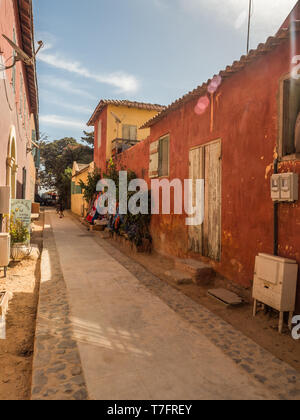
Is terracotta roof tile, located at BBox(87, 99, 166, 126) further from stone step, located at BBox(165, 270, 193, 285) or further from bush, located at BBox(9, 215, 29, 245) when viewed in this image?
stone step, located at BBox(165, 270, 193, 285)

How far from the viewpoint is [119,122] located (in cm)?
1480

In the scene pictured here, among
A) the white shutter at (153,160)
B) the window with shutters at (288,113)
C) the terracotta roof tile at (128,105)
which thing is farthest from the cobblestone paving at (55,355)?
the terracotta roof tile at (128,105)

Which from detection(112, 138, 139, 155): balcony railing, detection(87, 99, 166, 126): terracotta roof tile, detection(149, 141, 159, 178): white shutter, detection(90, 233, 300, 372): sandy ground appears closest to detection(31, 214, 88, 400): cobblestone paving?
detection(90, 233, 300, 372): sandy ground

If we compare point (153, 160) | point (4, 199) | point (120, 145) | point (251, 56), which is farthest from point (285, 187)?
point (120, 145)

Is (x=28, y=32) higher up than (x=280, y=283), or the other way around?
(x=28, y=32)

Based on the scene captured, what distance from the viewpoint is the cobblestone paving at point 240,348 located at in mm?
2566

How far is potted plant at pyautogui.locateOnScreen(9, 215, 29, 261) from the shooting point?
7086mm

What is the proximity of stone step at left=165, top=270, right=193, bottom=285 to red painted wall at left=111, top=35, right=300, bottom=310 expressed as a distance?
22.8 inches

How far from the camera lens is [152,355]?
2.99 m

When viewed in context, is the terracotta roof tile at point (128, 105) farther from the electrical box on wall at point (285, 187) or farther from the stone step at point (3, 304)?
the stone step at point (3, 304)

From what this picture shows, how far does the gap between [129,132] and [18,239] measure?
9.95 meters

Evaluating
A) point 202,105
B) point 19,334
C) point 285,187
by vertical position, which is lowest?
point 19,334

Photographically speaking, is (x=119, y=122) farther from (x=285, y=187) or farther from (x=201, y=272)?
(x=285, y=187)
